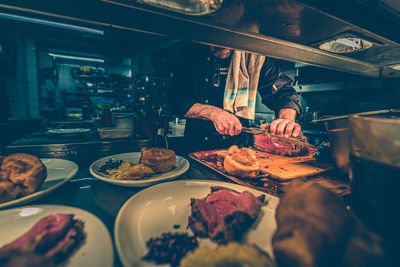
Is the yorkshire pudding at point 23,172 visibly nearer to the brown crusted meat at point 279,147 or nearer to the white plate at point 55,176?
the white plate at point 55,176

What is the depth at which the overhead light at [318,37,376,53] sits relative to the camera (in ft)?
5.03

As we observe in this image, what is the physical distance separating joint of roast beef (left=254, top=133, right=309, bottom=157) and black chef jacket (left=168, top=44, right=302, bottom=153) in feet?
1.51

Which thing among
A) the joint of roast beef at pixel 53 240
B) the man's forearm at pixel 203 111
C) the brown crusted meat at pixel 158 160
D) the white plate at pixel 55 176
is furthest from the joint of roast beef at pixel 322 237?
the man's forearm at pixel 203 111

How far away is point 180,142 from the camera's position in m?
2.88

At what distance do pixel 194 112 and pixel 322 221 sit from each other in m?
1.89

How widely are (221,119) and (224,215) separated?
113 centimetres

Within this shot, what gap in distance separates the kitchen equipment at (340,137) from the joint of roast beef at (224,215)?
678mm

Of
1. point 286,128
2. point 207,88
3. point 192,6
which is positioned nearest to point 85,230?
point 192,6

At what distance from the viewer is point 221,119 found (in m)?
1.78

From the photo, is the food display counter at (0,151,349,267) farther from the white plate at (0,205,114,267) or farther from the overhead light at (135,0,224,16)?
the overhead light at (135,0,224,16)

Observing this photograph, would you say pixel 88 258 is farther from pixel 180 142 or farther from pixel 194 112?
pixel 180 142

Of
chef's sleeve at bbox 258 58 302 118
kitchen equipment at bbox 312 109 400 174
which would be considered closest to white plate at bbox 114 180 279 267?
kitchen equipment at bbox 312 109 400 174

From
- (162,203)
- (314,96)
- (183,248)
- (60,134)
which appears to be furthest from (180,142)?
(314,96)

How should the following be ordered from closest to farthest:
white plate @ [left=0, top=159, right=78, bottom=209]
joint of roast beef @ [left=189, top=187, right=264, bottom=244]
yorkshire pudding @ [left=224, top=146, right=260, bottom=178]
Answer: joint of roast beef @ [left=189, top=187, right=264, bottom=244], white plate @ [left=0, top=159, right=78, bottom=209], yorkshire pudding @ [left=224, top=146, right=260, bottom=178]
